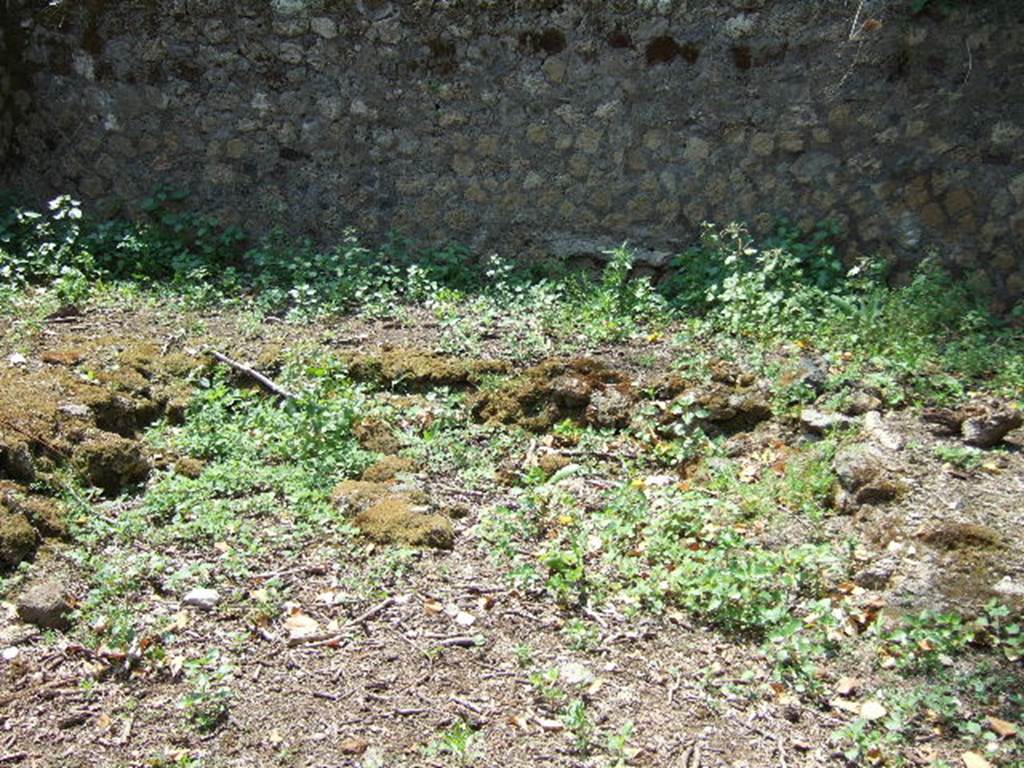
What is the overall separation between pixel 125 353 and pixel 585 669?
2895 mm

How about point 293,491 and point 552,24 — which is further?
point 552,24

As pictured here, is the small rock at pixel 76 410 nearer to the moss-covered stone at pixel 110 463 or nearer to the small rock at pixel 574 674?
the moss-covered stone at pixel 110 463

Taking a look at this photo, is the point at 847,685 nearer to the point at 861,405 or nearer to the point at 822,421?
the point at 822,421

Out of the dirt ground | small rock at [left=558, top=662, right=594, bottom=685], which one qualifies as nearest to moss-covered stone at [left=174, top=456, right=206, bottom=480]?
the dirt ground

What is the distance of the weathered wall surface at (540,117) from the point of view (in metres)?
6.07

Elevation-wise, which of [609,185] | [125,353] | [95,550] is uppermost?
[609,185]

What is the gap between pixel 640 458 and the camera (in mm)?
4746

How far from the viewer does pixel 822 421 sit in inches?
184

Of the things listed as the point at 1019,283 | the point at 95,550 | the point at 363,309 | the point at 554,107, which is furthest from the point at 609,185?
the point at 95,550

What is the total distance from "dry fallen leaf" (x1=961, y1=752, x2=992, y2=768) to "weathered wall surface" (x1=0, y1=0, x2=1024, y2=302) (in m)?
3.52

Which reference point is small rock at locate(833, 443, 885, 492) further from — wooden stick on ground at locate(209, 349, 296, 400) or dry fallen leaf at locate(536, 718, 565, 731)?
wooden stick on ground at locate(209, 349, 296, 400)

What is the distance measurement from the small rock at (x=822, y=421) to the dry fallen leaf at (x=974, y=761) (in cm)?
176

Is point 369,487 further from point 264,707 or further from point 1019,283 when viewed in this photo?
point 1019,283

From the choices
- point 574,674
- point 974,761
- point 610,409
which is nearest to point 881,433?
point 610,409
